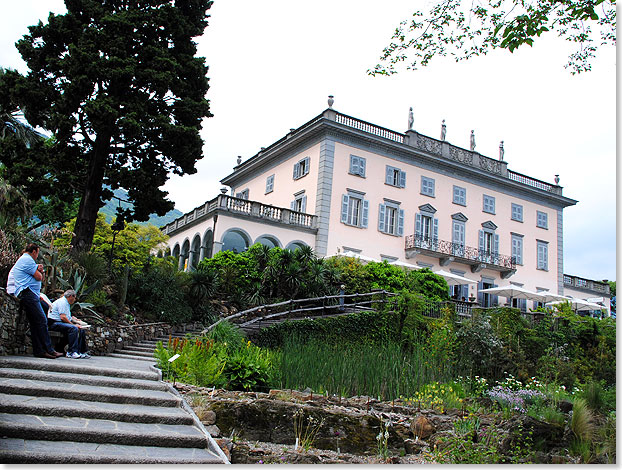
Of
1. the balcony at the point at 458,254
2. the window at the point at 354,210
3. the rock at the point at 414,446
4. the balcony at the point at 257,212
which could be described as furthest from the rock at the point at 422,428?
the balcony at the point at 458,254

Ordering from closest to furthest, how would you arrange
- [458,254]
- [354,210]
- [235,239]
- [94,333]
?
[94,333]
[235,239]
[354,210]
[458,254]

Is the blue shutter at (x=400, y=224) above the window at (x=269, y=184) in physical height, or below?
below

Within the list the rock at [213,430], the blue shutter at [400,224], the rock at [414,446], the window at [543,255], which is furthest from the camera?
the window at [543,255]

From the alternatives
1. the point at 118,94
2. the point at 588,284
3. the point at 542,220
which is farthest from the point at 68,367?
the point at 588,284

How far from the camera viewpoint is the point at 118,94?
37.8 ft

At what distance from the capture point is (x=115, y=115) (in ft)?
35.3

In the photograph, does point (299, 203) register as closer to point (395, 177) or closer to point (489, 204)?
point (395, 177)

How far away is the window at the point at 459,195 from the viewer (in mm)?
24516

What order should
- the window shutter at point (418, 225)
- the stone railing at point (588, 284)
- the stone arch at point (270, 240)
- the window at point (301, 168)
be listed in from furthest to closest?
the stone railing at point (588, 284) → the window shutter at point (418, 225) → the window at point (301, 168) → the stone arch at point (270, 240)

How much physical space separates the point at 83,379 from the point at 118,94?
746 cm

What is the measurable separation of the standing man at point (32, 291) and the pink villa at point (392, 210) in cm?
1241

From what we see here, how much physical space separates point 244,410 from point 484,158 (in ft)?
74.6

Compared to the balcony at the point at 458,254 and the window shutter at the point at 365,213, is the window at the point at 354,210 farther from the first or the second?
the balcony at the point at 458,254

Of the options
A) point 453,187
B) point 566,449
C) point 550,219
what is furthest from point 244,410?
point 550,219
